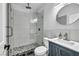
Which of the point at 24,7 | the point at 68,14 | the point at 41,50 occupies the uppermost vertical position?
the point at 24,7

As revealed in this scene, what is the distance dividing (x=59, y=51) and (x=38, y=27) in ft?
1.89

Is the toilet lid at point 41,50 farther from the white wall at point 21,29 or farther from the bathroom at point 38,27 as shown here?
the white wall at point 21,29

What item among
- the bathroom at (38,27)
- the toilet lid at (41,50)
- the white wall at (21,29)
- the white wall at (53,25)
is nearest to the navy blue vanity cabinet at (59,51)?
the bathroom at (38,27)

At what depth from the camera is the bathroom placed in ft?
3.96

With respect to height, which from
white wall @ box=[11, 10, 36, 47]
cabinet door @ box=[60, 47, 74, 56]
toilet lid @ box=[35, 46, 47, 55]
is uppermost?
white wall @ box=[11, 10, 36, 47]

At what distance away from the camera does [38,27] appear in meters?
1.29

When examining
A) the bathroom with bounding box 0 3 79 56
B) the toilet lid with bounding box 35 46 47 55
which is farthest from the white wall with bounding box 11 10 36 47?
the toilet lid with bounding box 35 46 47 55

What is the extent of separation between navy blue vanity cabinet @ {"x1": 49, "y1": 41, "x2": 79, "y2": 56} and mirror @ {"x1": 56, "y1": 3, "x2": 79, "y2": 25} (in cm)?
48

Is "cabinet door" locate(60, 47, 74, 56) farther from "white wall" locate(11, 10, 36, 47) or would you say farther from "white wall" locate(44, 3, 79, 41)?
"white wall" locate(11, 10, 36, 47)

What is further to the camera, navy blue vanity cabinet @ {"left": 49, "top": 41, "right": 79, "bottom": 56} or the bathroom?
the bathroom

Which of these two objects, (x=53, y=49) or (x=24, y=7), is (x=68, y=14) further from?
(x=24, y=7)

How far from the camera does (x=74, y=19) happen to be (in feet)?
3.95

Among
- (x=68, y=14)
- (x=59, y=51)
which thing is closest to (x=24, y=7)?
(x=68, y=14)

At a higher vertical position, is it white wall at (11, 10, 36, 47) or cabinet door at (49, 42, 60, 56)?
white wall at (11, 10, 36, 47)
